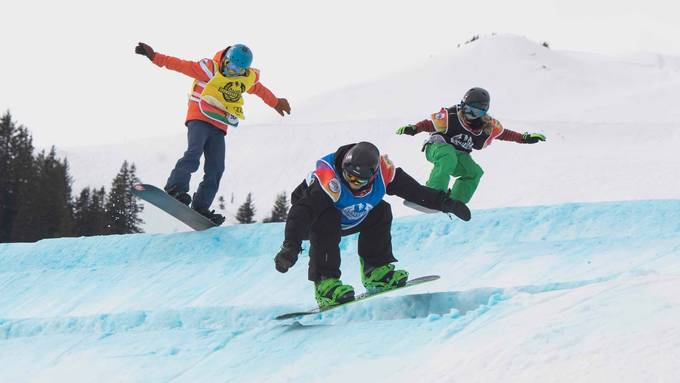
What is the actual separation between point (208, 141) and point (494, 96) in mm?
56225

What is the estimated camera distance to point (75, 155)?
5750 cm

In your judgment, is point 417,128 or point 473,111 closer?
point 473,111

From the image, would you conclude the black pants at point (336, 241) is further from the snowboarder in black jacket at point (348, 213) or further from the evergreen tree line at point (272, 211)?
the evergreen tree line at point (272, 211)

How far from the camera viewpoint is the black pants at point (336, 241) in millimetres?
4797

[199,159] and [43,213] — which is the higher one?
[43,213]

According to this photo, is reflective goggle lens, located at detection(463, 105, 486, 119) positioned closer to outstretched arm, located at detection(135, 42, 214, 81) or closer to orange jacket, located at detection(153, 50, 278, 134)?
orange jacket, located at detection(153, 50, 278, 134)

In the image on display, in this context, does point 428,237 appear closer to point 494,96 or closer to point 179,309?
point 179,309

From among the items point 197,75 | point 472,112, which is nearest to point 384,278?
point 472,112

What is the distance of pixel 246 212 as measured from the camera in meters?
38.9

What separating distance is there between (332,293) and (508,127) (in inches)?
1329

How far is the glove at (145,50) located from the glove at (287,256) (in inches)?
121

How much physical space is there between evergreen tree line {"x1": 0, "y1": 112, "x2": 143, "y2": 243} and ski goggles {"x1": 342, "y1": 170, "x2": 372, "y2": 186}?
2953 centimetres

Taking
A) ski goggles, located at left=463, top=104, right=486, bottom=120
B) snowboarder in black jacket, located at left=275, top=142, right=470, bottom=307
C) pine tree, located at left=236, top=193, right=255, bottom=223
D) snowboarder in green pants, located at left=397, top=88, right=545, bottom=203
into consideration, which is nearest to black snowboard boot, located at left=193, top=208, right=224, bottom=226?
snowboarder in green pants, located at left=397, top=88, right=545, bottom=203

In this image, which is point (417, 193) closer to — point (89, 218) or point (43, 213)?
point (43, 213)
